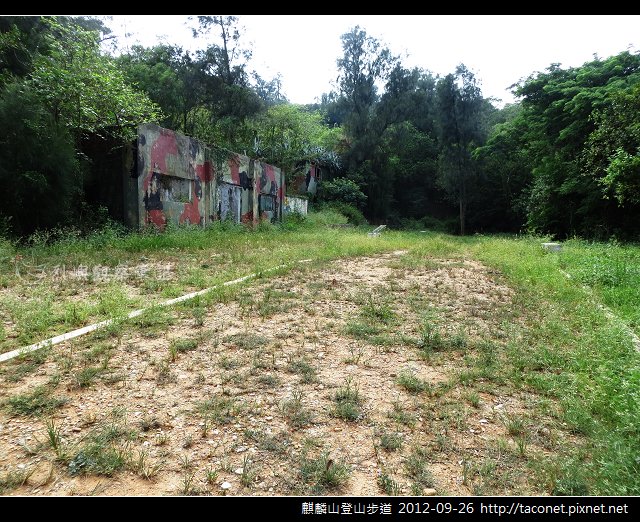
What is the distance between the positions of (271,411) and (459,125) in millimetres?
30568

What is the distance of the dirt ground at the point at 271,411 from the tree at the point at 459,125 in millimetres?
27812

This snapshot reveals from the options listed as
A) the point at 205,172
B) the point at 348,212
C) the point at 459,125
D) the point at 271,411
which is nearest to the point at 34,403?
the point at 271,411

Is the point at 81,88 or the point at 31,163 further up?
the point at 81,88

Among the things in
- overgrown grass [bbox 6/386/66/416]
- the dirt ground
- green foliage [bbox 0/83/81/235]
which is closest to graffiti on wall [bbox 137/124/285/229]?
green foliage [bbox 0/83/81/235]

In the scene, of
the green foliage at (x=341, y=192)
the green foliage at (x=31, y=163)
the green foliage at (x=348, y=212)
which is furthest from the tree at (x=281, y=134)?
the green foliage at (x=31, y=163)

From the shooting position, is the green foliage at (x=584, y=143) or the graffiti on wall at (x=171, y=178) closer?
the graffiti on wall at (x=171, y=178)

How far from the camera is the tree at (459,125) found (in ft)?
95.5

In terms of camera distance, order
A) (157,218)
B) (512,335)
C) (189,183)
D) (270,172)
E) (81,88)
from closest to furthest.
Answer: (512,335) → (81,88) → (157,218) → (189,183) → (270,172)

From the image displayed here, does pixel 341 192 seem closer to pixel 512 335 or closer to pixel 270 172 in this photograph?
pixel 270 172

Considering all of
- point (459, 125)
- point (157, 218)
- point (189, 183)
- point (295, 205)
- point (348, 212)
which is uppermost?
point (459, 125)

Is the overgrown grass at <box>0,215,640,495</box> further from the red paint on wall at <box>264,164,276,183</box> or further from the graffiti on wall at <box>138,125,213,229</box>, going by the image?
the red paint on wall at <box>264,164,276,183</box>

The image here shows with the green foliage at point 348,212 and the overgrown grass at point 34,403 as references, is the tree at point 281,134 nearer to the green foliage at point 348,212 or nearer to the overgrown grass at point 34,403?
the green foliage at point 348,212

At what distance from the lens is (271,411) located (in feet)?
8.93

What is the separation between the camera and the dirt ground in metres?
2.08
